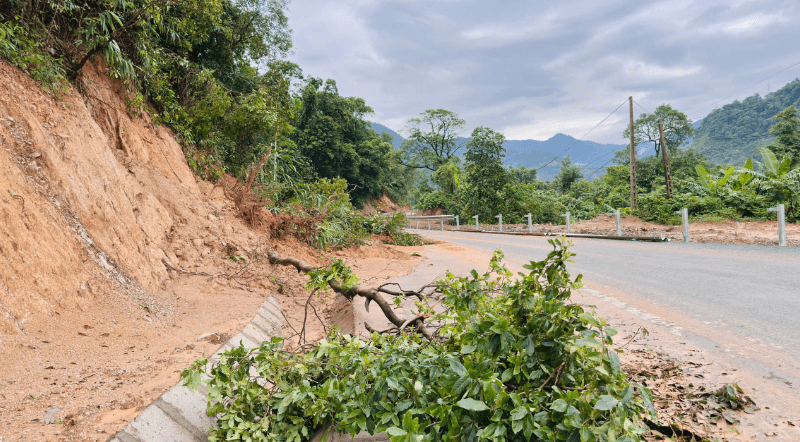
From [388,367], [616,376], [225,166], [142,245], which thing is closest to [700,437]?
[616,376]

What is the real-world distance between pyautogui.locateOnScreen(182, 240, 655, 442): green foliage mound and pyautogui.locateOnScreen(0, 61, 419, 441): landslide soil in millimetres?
840

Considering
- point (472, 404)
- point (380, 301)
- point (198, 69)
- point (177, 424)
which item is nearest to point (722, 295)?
point (380, 301)

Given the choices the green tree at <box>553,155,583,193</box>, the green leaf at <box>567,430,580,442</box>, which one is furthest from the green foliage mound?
the green tree at <box>553,155,583,193</box>

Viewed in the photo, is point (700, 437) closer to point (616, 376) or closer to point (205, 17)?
point (616, 376)

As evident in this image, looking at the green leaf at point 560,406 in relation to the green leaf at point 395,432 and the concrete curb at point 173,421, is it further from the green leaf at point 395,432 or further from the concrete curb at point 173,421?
the concrete curb at point 173,421

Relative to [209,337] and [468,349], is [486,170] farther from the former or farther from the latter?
[468,349]

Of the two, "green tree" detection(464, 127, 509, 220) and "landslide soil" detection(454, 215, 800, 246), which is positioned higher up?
"green tree" detection(464, 127, 509, 220)

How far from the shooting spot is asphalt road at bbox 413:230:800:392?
3076mm

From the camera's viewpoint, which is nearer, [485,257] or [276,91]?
[485,257]

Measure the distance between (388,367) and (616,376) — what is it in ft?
3.43

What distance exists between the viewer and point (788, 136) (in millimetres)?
22891

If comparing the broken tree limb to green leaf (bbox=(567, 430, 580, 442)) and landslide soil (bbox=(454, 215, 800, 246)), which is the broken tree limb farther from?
landslide soil (bbox=(454, 215, 800, 246))

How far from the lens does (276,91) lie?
12867mm

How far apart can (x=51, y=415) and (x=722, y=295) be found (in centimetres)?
631
